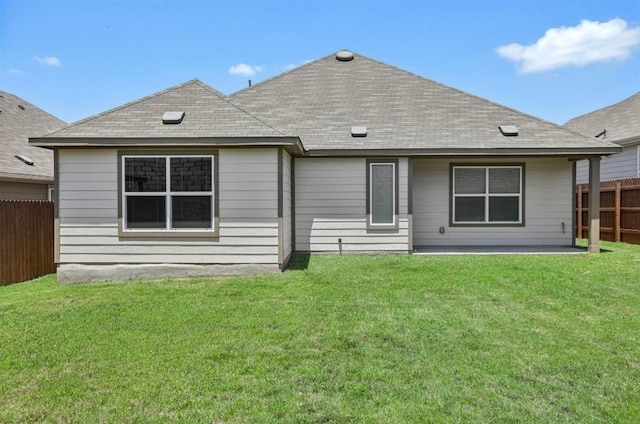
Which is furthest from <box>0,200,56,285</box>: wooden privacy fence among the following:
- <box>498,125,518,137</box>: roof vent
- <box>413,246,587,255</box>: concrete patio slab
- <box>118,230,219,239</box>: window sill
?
<box>498,125,518,137</box>: roof vent

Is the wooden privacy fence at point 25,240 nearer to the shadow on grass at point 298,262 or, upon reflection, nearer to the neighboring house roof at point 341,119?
the neighboring house roof at point 341,119

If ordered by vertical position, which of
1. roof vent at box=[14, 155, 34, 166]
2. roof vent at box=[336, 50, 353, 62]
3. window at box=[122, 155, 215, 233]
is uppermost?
roof vent at box=[336, 50, 353, 62]

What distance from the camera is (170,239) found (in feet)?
26.9

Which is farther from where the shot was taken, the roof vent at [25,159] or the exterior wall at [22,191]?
the roof vent at [25,159]

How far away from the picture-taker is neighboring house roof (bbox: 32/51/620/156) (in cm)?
804

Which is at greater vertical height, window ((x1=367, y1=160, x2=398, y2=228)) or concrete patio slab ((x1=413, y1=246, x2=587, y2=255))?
window ((x1=367, y1=160, x2=398, y2=228))

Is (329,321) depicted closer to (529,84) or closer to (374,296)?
(374,296)

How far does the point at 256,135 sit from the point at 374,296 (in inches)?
142

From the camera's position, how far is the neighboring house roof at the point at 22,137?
476 inches

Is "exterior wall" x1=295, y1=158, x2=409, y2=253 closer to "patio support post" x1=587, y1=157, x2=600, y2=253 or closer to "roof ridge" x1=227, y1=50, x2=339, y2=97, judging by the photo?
"roof ridge" x1=227, y1=50, x2=339, y2=97

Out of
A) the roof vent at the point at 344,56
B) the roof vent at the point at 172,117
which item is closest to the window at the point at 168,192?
the roof vent at the point at 172,117

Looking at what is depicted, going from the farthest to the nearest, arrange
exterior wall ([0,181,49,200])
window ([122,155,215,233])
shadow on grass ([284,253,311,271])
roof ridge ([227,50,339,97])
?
roof ridge ([227,50,339,97])
exterior wall ([0,181,49,200])
shadow on grass ([284,253,311,271])
window ([122,155,215,233])

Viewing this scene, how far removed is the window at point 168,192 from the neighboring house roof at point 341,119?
0.45 meters

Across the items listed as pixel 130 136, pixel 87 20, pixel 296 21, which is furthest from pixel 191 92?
pixel 87 20
